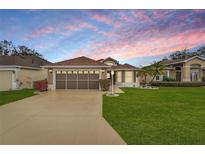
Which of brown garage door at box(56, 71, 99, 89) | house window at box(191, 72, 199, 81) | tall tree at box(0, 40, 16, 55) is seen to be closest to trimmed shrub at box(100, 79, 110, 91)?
brown garage door at box(56, 71, 99, 89)

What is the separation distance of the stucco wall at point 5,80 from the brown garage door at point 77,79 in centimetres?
467

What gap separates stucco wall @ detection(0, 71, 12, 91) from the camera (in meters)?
18.2

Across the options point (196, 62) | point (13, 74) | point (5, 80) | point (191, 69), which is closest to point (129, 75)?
point (191, 69)

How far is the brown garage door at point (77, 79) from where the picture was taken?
60.3ft

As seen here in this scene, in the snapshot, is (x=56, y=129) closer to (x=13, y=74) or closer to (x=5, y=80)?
(x=13, y=74)

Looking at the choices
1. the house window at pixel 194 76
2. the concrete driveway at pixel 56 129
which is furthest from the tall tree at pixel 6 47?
the concrete driveway at pixel 56 129

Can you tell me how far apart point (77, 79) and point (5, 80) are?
7.06 metres

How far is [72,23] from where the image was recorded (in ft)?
50.9

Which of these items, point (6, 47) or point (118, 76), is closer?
point (118, 76)

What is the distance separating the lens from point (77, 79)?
60.6ft

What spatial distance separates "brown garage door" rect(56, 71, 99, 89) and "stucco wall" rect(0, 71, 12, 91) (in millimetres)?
4672
